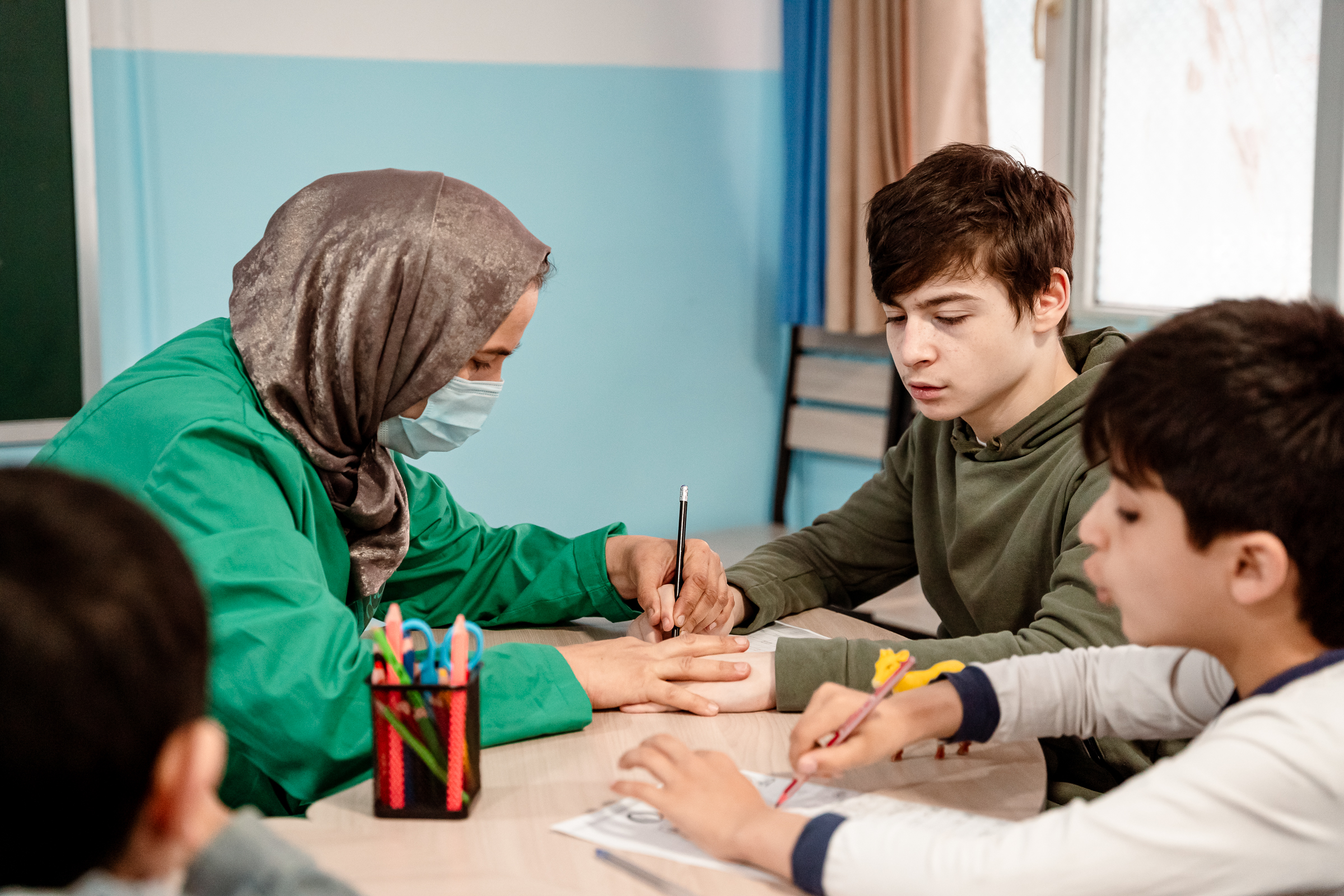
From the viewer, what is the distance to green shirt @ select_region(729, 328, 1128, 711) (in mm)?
1156

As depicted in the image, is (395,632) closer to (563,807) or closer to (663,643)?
(563,807)

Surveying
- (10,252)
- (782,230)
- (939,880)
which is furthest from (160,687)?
(782,230)

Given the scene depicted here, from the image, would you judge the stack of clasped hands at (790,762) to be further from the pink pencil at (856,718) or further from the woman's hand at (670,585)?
the woman's hand at (670,585)

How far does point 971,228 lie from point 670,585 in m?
0.56

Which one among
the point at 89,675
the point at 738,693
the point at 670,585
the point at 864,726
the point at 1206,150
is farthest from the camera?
the point at 1206,150

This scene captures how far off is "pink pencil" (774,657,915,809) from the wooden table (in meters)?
0.06

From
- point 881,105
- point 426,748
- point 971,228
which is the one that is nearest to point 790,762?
point 426,748

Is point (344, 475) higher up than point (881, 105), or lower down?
lower down

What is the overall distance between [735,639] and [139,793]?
2.59 ft

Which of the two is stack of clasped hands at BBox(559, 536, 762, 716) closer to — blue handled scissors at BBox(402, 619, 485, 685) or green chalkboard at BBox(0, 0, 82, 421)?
blue handled scissors at BBox(402, 619, 485, 685)

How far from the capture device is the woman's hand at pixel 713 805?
798mm

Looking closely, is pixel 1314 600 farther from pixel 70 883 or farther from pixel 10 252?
pixel 10 252

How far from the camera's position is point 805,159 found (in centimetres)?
335

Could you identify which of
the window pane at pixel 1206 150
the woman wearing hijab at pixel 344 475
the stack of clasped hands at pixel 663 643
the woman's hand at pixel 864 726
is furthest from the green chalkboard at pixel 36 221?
the window pane at pixel 1206 150
